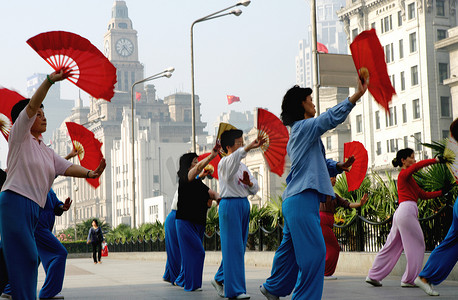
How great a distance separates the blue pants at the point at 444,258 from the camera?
8867 mm

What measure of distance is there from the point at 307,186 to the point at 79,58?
2193 millimetres

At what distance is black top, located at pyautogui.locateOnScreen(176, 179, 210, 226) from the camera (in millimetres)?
10781

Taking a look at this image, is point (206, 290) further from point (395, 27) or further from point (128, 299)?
point (395, 27)

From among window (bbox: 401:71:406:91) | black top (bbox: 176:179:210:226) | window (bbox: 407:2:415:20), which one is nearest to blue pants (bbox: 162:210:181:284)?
black top (bbox: 176:179:210:226)

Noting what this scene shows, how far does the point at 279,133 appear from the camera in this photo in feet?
28.7

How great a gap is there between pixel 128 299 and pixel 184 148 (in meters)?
145

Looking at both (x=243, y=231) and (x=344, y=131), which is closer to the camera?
(x=243, y=231)

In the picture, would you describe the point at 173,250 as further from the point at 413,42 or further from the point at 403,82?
the point at 403,82

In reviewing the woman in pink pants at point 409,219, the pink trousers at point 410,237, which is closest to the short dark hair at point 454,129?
the woman in pink pants at point 409,219

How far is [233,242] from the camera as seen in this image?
9.22 metres

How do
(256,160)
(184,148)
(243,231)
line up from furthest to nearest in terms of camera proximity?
(184,148), (256,160), (243,231)

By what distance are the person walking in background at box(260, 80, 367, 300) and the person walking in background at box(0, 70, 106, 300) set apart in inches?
67.4

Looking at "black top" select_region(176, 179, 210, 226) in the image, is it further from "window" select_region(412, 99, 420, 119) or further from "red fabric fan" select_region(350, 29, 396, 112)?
"window" select_region(412, 99, 420, 119)

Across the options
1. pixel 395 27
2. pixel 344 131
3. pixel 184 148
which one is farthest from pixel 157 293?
pixel 184 148
